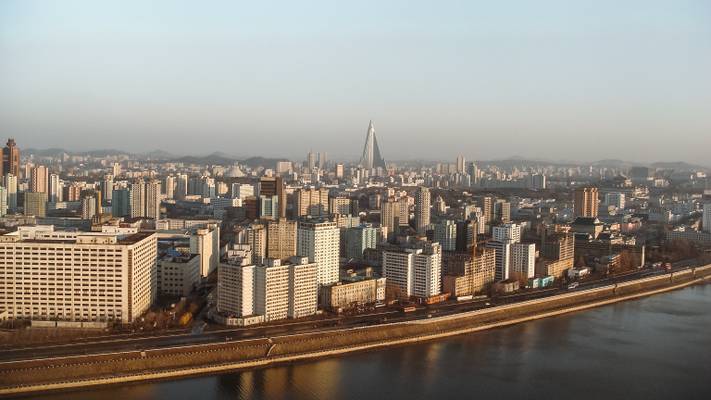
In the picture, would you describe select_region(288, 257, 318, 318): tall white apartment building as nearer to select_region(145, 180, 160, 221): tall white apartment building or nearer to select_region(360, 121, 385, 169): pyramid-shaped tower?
select_region(145, 180, 160, 221): tall white apartment building

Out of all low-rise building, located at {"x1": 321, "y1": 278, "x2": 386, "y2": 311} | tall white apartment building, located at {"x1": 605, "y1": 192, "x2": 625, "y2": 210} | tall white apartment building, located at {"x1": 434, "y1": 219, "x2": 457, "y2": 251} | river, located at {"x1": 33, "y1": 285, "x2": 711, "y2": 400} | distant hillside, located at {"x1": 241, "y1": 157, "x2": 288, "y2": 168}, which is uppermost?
distant hillside, located at {"x1": 241, "y1": 157, "x2": 288, "y2": 168}

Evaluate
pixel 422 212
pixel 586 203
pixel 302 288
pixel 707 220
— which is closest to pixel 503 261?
pixel 302 288

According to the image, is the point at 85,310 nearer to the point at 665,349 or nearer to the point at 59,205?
the point at 665,349

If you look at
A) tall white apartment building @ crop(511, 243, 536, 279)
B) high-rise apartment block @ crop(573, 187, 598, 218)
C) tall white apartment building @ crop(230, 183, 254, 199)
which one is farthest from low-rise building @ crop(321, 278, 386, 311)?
tall white apartment building @ crop(230, 183, 254, 199)

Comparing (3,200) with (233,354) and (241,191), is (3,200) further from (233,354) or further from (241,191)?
(233,354)

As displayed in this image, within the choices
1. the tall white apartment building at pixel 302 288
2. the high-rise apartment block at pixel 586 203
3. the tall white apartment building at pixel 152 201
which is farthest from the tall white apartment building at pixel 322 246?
the high-rise apartment block at pixel 586 203

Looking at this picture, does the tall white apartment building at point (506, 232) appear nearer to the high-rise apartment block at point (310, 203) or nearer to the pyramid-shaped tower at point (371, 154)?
the high-rise apartment block at point (310, 203)

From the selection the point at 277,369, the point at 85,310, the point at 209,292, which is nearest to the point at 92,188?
the point at 209,292
